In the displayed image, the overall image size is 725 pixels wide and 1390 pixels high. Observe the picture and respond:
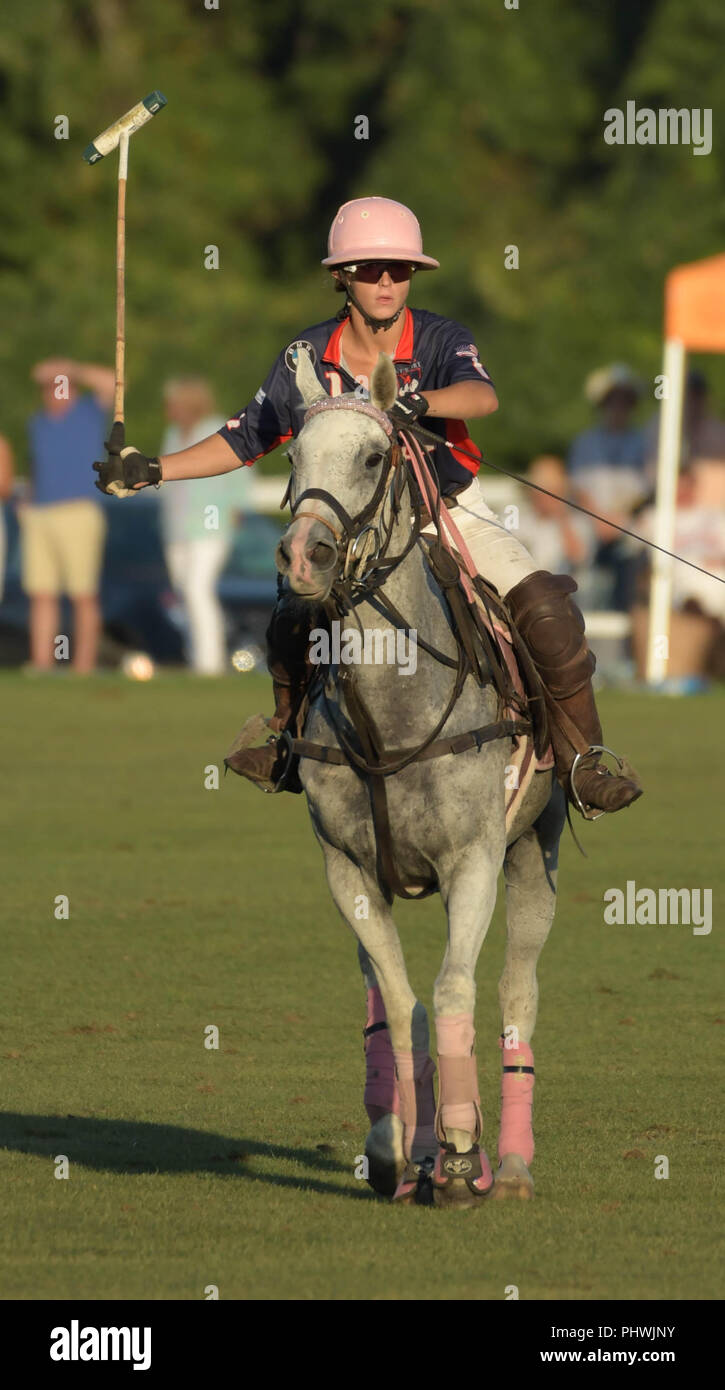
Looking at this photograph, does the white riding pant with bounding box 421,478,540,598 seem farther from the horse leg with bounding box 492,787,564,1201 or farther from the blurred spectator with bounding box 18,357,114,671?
the blurred spectator with bounding box 18,357,114,671

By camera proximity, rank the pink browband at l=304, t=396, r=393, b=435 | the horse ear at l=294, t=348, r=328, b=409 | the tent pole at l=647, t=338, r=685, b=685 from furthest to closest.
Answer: the tent pole at l=647, t=338, r=685, b=685 → the horse ear at l=294, t=348, r=328, b=409 → the pink browband at l=304, t=396, r=393, b=435

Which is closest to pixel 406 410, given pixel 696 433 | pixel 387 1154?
pixel 387 1154

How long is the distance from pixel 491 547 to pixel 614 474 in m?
17.0

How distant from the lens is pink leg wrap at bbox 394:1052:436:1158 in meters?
7.93

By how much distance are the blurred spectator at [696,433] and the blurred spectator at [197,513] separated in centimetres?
365

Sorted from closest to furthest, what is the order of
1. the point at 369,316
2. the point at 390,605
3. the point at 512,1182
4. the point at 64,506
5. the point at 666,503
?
the point at 390,605
the point at 512,1182
the point at 369,316
the point at 666,503
the point at 64,506

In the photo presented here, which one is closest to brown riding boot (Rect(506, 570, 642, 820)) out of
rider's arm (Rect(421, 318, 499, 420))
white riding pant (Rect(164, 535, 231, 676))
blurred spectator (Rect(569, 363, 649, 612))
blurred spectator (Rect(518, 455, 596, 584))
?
rider's arm (Rect(421, 318, 499, 420))

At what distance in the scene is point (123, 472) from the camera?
7859 mm

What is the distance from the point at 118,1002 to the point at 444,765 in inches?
150

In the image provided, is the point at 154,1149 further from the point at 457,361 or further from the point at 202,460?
the point at 457,361

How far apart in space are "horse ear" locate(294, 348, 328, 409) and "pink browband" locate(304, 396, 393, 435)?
0.08 m

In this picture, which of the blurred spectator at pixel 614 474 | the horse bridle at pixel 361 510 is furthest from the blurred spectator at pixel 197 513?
the horse bridle at pixel 361 510

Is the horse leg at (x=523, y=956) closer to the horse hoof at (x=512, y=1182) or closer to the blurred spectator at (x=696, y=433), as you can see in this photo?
the horse hoof at (x=512, y=1182)

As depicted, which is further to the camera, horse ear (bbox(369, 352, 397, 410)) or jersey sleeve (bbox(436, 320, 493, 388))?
jersey sleeve (bbox(436, 320, 493, 388))
